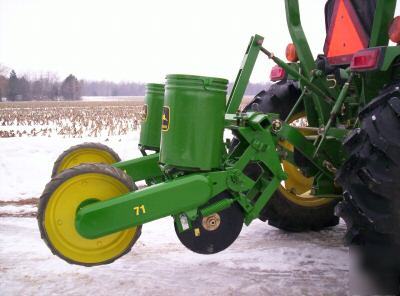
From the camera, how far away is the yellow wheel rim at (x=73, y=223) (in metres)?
2.61

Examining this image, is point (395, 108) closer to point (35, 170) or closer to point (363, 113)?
point (363, 113)

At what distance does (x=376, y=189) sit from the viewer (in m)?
2.51

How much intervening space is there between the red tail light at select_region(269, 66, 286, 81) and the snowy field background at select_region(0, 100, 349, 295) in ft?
A: 5.04

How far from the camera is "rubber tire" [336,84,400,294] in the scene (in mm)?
2502

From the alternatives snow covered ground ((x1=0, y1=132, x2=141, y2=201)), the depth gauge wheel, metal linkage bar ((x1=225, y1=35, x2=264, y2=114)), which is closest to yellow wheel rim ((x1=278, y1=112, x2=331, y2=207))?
metal linkage bar ((x1=225, y1=35, x2=264, y2=114))

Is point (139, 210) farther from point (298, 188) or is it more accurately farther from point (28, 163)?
point (28, 163)

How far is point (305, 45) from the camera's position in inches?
146

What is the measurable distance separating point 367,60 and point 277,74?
141 centimetres

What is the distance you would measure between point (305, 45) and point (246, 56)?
2.20 feet

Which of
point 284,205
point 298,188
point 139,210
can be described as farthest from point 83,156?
point 298,188

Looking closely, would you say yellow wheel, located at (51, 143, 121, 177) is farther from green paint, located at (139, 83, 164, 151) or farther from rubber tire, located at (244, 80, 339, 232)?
rubber tire, located at (244, 80, 339, 232)

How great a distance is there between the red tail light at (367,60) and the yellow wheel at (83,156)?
2.12 metres

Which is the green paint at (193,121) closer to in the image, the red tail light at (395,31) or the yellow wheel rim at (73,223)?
the yellow wheel rim at (73,223)

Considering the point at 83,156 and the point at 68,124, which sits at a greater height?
the point at 83,156
